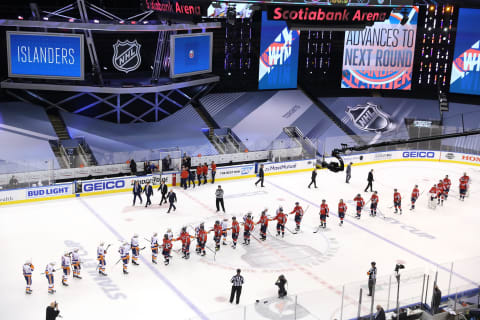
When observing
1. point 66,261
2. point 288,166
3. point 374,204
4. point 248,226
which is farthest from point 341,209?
point 66,261

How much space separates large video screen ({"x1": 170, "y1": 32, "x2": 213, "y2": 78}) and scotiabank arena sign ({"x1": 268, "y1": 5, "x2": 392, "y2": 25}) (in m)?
11.9

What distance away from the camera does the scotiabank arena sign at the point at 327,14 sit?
754 inches

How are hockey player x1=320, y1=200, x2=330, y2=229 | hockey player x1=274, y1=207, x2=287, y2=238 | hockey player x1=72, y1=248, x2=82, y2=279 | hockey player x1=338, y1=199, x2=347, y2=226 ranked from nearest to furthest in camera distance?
hockey player x1=72, y1=248, x2=82, y2=279
hockey player x1=274, y1=207, x2=287, y2=238
hockey player x1=320, y1=200, x2=330, y2=229
hockey player x1=338, y1=199, x2=347, y2=226

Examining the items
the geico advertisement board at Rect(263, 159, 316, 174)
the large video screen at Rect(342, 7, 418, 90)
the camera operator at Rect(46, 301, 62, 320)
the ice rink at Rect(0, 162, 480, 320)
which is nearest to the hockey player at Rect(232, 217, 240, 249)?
the ice rink at Rect(0, 162, 480, 320)

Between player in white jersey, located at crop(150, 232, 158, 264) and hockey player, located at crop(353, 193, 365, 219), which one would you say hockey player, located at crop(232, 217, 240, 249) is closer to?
player in white jersey, located at crop(150, 232, 158, 264)

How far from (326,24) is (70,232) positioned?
10989 millimetres

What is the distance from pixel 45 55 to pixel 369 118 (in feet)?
61.8

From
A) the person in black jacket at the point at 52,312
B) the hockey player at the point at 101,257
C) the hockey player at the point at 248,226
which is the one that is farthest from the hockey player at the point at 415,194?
the person in black jacket at the point at 52,312

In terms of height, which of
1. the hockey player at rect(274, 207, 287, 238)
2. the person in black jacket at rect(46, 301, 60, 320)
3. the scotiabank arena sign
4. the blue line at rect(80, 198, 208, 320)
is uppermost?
the scotiabank arena sign

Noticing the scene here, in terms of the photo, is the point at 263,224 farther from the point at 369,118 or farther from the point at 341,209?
the point at 369,118

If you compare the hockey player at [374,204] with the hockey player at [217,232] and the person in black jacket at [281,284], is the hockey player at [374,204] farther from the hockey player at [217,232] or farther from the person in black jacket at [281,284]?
the person in black jacket at [281,284]

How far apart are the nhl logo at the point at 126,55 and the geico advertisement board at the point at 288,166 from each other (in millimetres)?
8386

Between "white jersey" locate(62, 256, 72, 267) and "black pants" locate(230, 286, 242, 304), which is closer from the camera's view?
"black pants" locate(230, 286, 242, 304)

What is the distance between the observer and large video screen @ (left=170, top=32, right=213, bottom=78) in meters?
30.7
